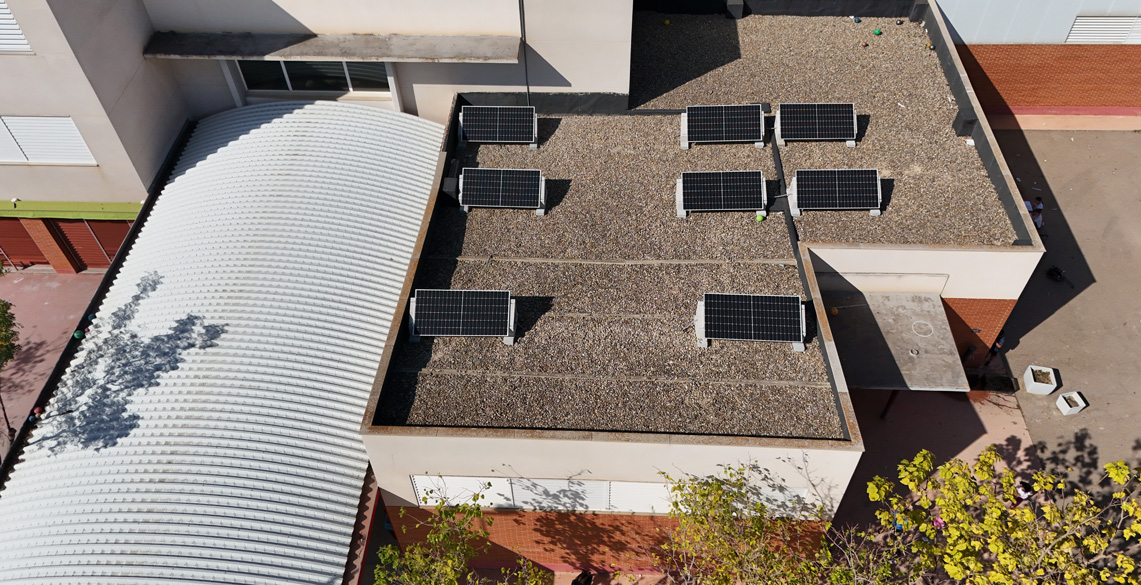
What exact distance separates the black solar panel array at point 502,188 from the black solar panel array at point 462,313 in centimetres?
405

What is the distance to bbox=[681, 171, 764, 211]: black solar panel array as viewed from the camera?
784 inches

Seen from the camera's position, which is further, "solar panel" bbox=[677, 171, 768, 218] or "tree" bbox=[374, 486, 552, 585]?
"solar panel" bbox=[677, 171, 768, 218]

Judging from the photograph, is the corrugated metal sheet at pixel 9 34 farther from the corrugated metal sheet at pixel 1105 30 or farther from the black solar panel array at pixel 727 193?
the corrugated metal sheet at pixel 1105 30

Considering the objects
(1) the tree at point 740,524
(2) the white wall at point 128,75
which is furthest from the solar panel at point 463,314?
(2) the white wall at point 128,75

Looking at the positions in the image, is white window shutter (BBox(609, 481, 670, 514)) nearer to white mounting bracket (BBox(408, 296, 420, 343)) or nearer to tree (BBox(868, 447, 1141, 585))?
tree (BBox(868, 447, 1141, 585))

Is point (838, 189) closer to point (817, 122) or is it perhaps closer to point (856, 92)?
point (817, 122)

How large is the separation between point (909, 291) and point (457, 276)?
1264cm

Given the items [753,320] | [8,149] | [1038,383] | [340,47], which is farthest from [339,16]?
[1038,383]

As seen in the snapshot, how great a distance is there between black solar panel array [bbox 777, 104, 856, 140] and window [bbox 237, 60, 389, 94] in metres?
12.8

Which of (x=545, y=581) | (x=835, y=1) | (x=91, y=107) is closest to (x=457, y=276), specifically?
(x=545, y=581)

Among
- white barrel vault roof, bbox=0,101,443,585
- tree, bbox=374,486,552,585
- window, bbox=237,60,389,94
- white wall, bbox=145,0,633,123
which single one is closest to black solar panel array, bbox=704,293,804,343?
tree, bbox=374,486,552,585

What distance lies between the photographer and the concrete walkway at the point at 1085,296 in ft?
69.9

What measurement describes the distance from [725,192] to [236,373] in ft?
44.3

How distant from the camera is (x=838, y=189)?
65.0 feet
